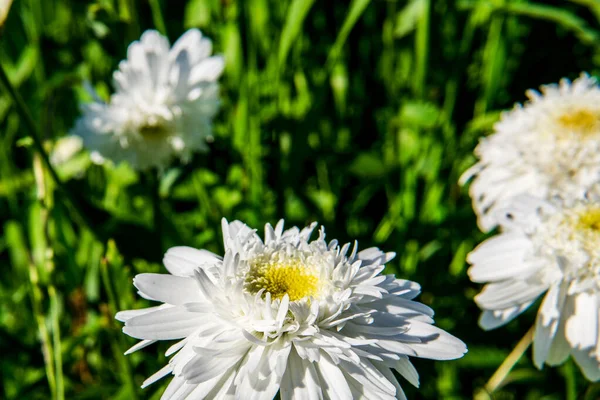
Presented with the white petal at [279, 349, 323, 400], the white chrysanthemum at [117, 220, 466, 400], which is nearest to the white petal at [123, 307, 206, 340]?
the white chrysanthemum at [117, 220, 466, 400]

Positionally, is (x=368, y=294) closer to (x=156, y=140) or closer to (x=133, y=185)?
(x=156, y=140)

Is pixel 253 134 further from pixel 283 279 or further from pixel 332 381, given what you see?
pixel 332 381

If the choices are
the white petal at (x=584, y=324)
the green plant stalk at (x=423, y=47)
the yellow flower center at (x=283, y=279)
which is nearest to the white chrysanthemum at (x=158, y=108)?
the green plant stalk at (x=423, y=47)

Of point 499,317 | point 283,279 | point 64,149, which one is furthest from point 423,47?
point 64,149

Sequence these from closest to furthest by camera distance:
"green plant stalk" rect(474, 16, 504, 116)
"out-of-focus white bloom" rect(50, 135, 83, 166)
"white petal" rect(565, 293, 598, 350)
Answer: "white petal" rect(565, 293, 598, 350)
"green plant stalk" rect(474, 16, 504, 116)
"out-of-focus white bloom" rect(50, 135, 83, 166)

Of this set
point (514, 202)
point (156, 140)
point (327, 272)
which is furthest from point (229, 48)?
point (327, 272)

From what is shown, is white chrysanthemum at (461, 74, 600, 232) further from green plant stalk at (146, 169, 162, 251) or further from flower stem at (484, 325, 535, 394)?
green plant stalk at (146, 169, 162, 251)
